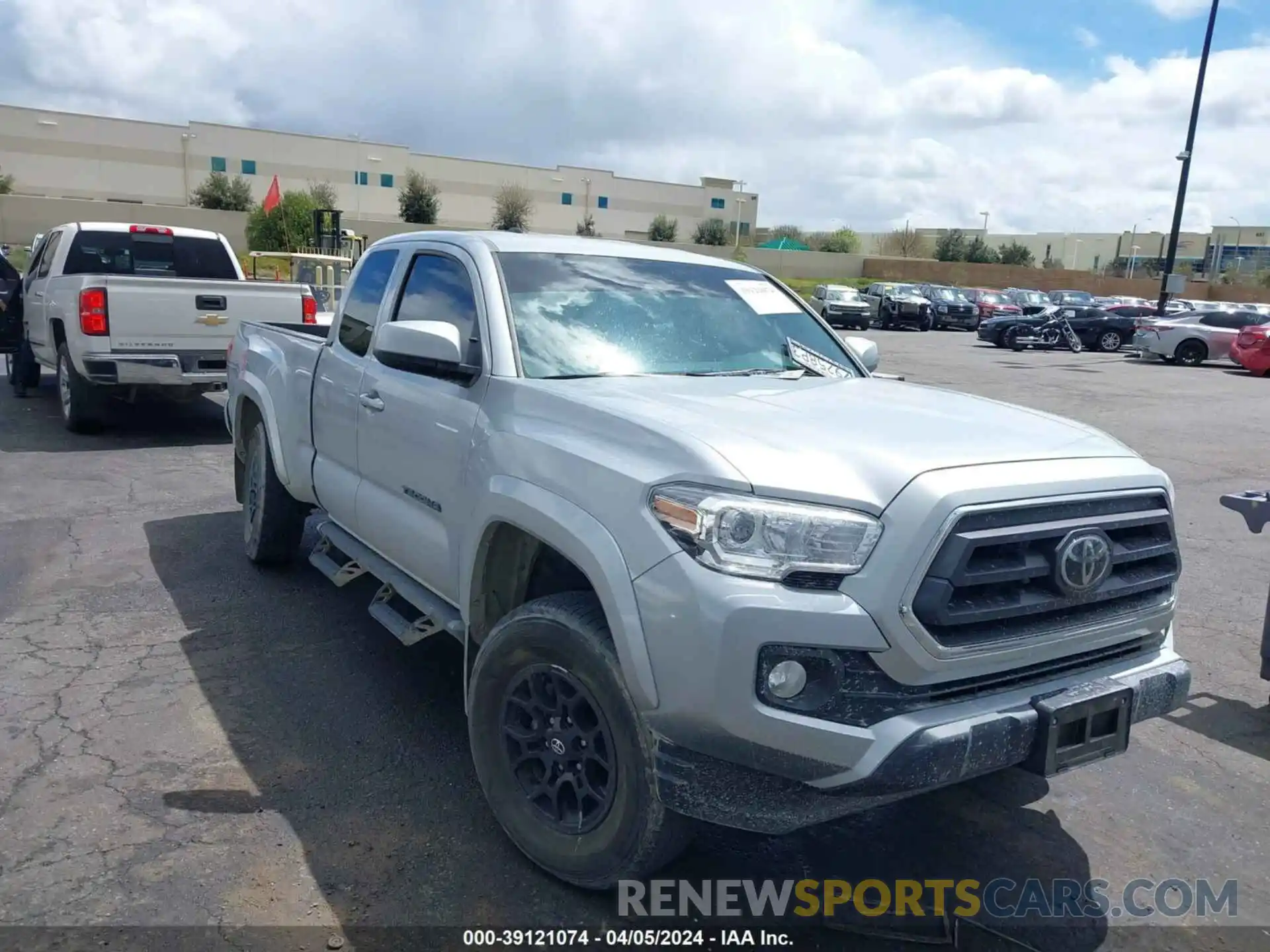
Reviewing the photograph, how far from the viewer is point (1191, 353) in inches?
997

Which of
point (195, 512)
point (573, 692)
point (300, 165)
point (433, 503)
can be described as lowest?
point (195, 512)

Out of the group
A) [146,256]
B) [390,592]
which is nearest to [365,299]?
[390,592]

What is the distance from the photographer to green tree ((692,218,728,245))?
7456cm

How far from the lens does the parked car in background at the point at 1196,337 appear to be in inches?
983

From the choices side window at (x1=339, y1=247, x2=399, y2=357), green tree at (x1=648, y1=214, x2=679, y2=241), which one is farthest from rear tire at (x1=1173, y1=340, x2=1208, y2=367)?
green tree at (x1=648, y1=214, x2=679, y2=241)

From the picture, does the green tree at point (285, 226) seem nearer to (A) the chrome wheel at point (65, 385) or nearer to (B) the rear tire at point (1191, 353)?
(B) the rear tire at point (1191, 353)

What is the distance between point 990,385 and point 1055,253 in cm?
11140

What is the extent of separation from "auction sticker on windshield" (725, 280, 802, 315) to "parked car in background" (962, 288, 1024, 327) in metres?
36.4

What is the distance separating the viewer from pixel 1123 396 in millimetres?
17828

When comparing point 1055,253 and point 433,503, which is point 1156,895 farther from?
point 1055,253

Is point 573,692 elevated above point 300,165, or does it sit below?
below

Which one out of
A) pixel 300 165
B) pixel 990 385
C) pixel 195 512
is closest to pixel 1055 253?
pixel 300 165

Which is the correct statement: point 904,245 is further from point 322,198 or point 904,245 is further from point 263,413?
point 263,413

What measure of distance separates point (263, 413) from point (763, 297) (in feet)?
9.65
